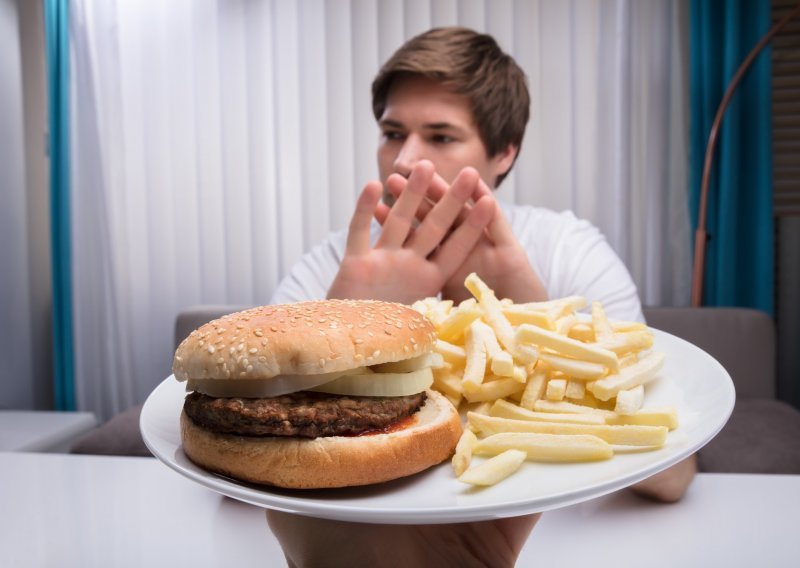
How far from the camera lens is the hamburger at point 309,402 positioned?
800 mm

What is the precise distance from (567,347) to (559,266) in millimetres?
1970

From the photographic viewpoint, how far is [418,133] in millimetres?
2770

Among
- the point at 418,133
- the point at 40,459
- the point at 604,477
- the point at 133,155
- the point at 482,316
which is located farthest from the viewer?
the point at 133,155

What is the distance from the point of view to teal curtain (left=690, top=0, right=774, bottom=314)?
3824 mm

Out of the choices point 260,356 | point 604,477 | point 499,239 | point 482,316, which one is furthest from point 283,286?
point 604,477

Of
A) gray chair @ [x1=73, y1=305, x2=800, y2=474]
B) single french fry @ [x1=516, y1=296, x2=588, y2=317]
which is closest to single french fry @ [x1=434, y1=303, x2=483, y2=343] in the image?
single french fry @ [x1=516, y1=296, x2=588, y2=317]

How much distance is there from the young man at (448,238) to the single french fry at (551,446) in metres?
0.08

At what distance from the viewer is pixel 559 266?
9.50ft

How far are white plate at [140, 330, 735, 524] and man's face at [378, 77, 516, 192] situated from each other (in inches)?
72.3

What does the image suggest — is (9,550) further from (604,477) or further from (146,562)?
(604,477)

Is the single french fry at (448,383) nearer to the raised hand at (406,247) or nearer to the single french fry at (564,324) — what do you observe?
the single french fry at (564,324)

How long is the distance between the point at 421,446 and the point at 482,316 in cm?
37

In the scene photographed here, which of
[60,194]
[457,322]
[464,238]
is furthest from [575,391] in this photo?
[60,194]

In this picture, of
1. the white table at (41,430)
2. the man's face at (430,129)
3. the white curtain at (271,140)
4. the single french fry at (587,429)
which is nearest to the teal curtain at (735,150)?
the white curtain at (271,140)
